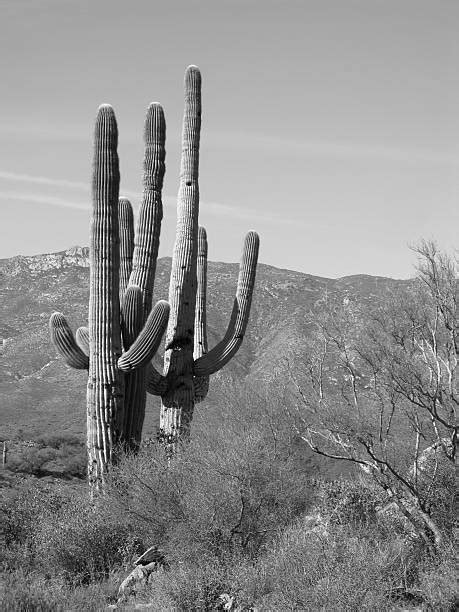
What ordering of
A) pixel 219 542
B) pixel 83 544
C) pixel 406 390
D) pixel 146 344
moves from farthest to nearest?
1. pixel 146 344
2. pixel 406 390
3. pixel 83 544
4. pixel 219 542

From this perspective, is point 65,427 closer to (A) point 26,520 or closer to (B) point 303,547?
(A) point 26,520

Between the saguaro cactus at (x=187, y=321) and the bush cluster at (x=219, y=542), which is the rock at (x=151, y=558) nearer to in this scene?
the bush cluster at (x=219, y=542)

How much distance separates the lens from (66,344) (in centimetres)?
1370

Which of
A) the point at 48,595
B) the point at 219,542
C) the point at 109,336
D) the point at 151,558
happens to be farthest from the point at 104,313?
the point at 48,595

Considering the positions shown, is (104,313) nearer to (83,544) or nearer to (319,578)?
(83,544)

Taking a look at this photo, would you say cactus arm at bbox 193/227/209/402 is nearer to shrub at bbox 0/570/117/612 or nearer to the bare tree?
the bare tree

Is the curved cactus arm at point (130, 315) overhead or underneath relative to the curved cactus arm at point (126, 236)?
underneath

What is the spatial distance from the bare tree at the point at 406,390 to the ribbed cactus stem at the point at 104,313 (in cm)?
324

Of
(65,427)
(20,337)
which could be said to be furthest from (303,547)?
(20,337)

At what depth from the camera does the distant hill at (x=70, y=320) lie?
168 ft

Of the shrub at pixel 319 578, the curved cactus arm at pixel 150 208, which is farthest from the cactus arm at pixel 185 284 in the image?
the shrub at pixel 319 578

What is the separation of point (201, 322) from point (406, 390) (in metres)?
5.79

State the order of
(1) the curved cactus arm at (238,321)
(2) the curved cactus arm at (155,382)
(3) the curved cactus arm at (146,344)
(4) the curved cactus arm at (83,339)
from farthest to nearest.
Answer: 1. (1) the curved cactus arm at (238,321)
2. (2) the curved cactus arm at (155,382)
3. (4) the curved cactus arm at (83,339)
4. (3) the curved cactus arm at (146,344)

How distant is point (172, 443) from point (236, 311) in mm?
3560
